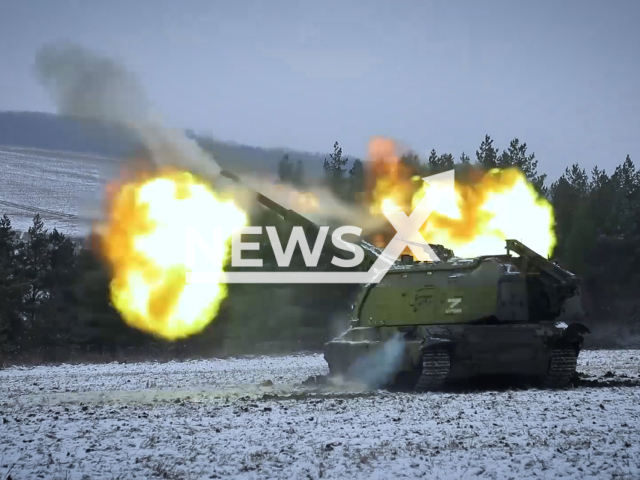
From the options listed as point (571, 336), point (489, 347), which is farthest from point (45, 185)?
point (571, 336)

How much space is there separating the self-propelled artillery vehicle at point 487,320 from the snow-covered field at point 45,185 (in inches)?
2247

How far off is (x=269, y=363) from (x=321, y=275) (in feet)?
45.4

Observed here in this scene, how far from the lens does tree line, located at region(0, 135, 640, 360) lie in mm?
45312

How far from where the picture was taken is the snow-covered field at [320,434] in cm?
1062

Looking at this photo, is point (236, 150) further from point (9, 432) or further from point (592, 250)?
point (592, 250)

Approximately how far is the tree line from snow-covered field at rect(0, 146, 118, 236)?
2531 centimetres

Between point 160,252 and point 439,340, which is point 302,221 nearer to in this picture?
point 439,340

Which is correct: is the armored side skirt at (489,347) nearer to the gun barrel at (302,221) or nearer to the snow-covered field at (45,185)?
the gun barrel at (302,221)

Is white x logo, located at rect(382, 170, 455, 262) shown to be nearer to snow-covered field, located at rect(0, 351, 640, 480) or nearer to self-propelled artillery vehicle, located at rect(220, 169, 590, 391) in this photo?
self-propelled artillery vehicle, located at rect(220, 169, 590, 391)

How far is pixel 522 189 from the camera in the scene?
86.6ft

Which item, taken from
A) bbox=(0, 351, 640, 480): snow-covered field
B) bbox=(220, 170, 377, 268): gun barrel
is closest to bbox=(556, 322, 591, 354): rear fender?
bbox=(0, 351, 640, 480): snow-covered field

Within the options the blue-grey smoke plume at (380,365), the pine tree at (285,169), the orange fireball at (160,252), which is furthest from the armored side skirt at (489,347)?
the orange fireball at (160,252)

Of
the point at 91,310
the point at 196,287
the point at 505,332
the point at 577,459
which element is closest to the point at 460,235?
the point at 505,332

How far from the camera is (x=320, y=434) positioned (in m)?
13.2
